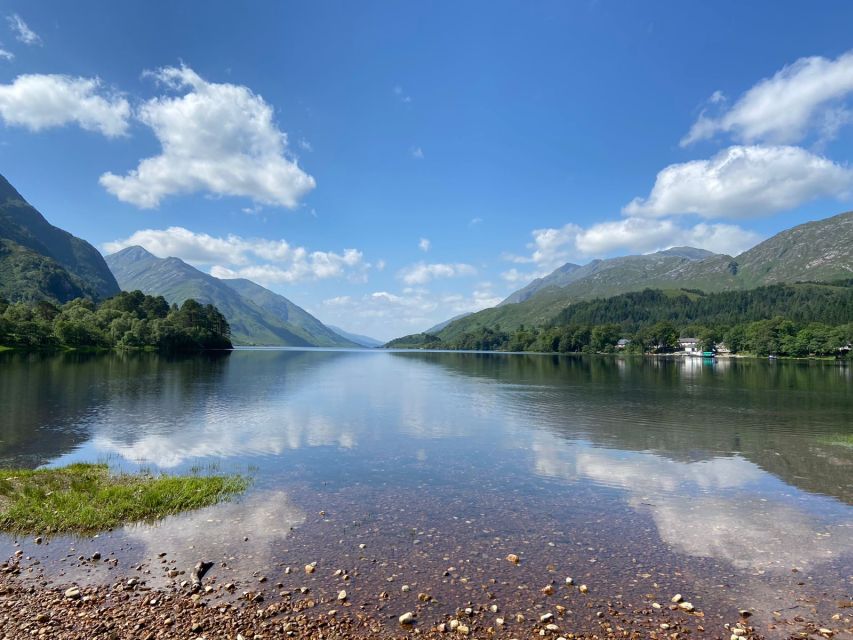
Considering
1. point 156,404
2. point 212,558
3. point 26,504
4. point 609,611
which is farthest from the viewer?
point 156,404

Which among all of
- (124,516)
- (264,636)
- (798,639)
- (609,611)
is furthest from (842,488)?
(124,516)

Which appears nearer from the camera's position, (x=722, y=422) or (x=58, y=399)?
(x=722, y=422)

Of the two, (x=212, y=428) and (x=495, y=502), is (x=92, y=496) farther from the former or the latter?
(x=212, y=428)

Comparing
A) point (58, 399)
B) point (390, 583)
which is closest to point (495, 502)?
point (390, 583)

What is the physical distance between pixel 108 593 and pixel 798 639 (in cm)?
1951

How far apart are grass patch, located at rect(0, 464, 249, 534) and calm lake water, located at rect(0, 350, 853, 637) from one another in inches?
55.8

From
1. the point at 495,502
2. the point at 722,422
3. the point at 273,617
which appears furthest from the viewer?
the point at 722,422

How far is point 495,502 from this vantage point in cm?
A: 2498

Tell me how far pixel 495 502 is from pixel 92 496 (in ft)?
64.1

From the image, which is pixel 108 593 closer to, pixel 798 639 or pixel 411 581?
pixel 411 581

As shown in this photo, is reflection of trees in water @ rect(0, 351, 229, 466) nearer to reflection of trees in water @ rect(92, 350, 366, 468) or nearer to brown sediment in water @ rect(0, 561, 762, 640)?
reflection of trees in water @ rect(92, 350, 366, 468)

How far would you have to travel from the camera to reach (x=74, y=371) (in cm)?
9631

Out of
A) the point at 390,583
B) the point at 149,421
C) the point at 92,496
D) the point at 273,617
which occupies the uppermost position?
the point at 92,496

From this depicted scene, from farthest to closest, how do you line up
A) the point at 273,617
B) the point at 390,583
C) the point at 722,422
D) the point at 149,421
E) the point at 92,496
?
the point at 722,422
the point at 149,421
the point at 92,496
the point at 390,583
the point at 273,617
